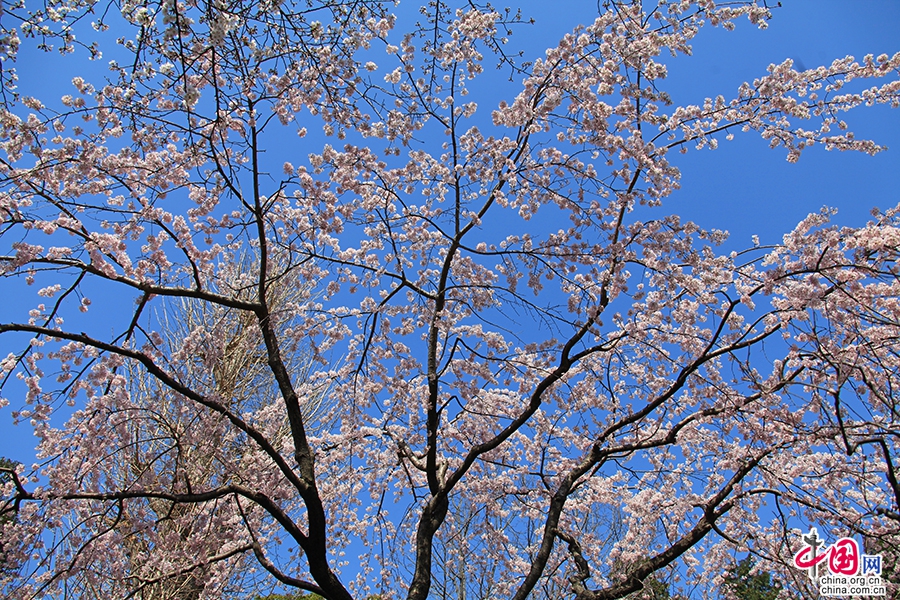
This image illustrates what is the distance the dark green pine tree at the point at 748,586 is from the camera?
5988 mm

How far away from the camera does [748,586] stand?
242 inches

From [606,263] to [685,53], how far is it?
1783 mm

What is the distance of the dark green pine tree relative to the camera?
5.99m

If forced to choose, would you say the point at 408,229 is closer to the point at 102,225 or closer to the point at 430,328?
the point at 430,328

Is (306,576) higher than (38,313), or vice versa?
(38,313)

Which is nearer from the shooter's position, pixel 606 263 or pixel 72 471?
pixel 72 471

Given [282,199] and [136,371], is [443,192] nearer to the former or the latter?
[282,199]

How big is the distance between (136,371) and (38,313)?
397 cm

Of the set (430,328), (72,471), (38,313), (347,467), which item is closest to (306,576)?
(347,467)

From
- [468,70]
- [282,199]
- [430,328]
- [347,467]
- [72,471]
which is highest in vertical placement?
[468,70]

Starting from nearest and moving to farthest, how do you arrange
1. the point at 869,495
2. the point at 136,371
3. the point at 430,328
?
the point at 430,328
the point at 869,495
the point at 136,371

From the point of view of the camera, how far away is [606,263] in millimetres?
4891

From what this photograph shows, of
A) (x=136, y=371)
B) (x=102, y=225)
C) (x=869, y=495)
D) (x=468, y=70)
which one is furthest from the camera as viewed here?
(x=136, y=371)

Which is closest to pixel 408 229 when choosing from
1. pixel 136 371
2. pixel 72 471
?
pixel 72 471
